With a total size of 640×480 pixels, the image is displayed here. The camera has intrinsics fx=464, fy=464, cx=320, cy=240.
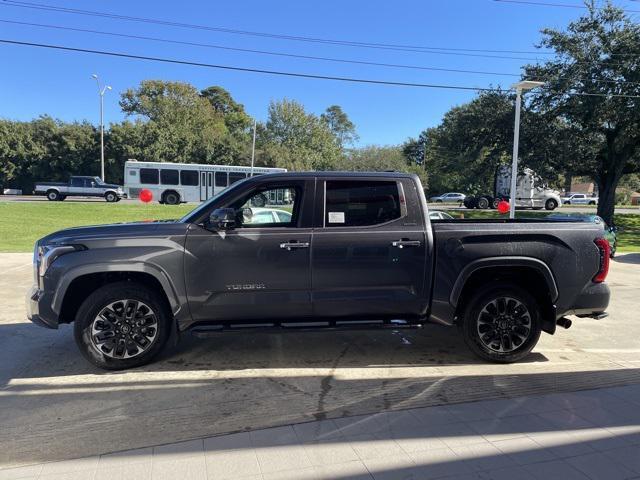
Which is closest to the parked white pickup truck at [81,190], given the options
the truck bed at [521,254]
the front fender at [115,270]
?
the front fender at [115,270]

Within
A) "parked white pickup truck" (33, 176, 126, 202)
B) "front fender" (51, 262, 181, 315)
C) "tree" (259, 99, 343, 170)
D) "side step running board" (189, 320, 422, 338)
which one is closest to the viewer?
"front fender" (51, 262, 181, 315)

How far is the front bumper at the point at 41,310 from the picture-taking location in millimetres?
4379

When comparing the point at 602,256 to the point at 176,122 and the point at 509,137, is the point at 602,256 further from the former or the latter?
the point at 176,122

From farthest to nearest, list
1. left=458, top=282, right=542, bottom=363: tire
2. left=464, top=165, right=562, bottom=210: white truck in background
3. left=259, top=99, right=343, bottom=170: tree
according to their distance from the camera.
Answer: left=259, top=99, right=343, bottom=170: tree, left=464, top=165, right=562, bottom=210: white truck in background, left=458, top=282, right=542, bottom=363: tire

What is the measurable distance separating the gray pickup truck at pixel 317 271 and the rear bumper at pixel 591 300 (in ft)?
0.05

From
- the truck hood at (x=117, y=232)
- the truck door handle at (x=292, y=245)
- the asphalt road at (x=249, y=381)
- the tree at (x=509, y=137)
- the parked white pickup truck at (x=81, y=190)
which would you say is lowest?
the asphalt road at (x=249, y=381)

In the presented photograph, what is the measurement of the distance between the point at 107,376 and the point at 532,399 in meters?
3.92

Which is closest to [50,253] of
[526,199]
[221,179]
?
[221,179]

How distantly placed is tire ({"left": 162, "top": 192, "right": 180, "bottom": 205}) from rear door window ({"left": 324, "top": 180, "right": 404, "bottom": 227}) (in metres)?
26.6

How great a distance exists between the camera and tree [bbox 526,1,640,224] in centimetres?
2152

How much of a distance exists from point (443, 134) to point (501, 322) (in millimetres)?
28393

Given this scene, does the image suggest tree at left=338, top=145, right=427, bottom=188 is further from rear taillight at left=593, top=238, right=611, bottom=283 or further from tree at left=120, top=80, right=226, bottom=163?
rear taillight at left=593, top=238, right=611, bottom=283

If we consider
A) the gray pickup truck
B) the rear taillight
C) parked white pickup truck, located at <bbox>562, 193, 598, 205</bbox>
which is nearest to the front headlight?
the gray pickup truck

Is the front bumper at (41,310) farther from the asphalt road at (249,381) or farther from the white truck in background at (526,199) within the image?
the white truck in background at (526,199)
